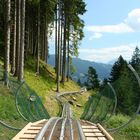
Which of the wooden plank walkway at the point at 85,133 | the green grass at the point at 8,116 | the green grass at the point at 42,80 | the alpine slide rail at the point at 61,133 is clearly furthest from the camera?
the green grass at the point at 42,80

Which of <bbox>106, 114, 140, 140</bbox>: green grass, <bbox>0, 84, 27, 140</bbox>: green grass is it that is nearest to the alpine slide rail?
<bbox>0, 84, 27, 140</bbox>: green grass

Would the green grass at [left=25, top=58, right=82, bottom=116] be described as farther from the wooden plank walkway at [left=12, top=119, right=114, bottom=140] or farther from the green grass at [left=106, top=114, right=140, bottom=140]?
the wooden plank walkway at [left=12, top=119, right=114, bottom=140]

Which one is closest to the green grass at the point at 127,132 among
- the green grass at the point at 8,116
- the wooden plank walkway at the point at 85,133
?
the wooden plank walkway at the point at 85,133

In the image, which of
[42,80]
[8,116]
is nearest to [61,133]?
[8,116]

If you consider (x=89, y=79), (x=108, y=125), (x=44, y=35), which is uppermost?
(x=44, y=35)

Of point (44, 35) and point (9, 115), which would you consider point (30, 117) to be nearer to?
point (9, 115)

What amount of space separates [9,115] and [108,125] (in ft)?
13.9

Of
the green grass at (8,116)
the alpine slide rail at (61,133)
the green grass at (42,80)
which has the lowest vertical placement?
the green grass at (42,80)

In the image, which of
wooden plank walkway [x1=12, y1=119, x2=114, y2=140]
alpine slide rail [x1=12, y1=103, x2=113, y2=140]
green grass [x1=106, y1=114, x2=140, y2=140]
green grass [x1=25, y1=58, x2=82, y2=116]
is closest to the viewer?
wooden plank walkway [x1=12, y1=119, x2=114, y2=140]

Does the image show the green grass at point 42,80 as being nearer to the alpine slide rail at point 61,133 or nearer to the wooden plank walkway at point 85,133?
the alpine slide rail at point 61,133

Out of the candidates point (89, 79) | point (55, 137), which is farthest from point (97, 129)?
point (89, 79)

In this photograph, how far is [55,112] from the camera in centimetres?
3222

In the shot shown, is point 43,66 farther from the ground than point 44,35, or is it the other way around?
point 44,35

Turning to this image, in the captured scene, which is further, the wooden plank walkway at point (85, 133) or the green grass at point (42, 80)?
the green grass at point (42, 80)
